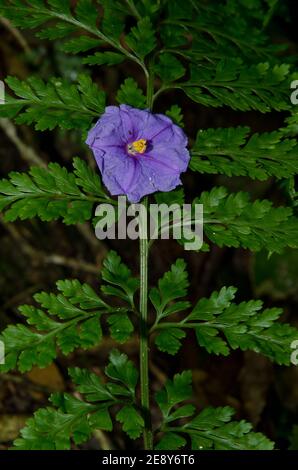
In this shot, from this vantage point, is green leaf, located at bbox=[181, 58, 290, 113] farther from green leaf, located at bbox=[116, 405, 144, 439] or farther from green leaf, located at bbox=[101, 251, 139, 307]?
green leaf, located at bbox=[116, 405, 144, 439]

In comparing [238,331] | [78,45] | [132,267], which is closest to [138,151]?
[78,45]

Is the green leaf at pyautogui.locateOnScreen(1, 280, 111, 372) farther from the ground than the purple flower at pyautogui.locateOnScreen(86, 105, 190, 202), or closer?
closer

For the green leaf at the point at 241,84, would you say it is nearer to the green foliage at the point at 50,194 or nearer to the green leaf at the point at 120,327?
the green foliage at the point at 50,194

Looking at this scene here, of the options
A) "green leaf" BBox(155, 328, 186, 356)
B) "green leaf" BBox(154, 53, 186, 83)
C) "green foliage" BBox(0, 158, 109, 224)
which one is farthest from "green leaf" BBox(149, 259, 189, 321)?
"green leaf" BBox(154, 53, 186, 83)

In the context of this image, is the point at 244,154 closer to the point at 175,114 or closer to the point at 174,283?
the point at 175,114

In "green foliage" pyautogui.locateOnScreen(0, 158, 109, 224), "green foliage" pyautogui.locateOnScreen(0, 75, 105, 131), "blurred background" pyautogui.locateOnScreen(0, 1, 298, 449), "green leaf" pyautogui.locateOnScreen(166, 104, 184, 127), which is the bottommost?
"blurred background" pyautogui.locateOnScreen(0, 1, 298, 449)
